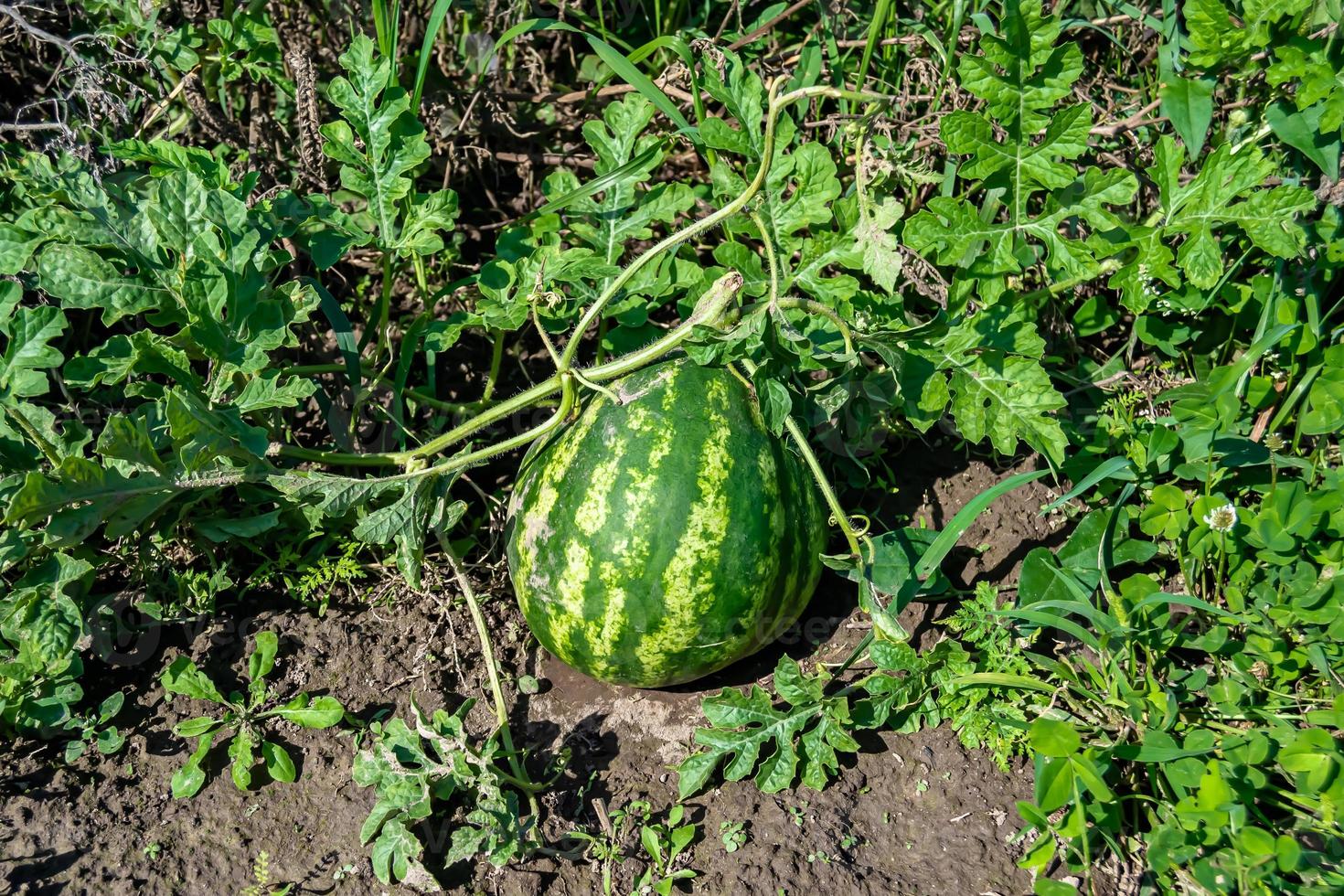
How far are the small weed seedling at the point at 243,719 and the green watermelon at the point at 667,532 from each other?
1.99ft

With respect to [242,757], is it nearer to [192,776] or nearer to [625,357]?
[192,776]

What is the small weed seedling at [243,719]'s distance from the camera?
257 cm

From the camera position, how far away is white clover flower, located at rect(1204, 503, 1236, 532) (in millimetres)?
2600

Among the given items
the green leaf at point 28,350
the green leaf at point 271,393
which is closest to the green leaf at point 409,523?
the green leaf at point 271,393

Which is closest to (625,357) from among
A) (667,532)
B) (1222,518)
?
(667,532)

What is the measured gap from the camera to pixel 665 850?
2492mm

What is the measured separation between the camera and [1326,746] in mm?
2201

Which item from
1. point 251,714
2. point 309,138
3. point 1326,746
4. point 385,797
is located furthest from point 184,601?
point 1326,746

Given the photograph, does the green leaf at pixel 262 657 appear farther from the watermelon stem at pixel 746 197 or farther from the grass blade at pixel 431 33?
the grass blade at pixel 431 33

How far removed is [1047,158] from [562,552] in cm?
152

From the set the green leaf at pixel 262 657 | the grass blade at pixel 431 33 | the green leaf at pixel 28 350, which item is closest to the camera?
Answer: the green leaf at pixel 28 350

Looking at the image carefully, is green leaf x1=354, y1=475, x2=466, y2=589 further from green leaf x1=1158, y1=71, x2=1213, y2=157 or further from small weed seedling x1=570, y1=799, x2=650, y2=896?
green leaf x1=1158, y1=71, x2=1213, y2=157

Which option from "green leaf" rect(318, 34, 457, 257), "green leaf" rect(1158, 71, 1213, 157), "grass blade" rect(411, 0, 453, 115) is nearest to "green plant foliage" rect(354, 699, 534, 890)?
"green leaf" rect(318, 34, 457, 257)

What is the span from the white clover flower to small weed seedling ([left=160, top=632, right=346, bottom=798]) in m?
2.17
